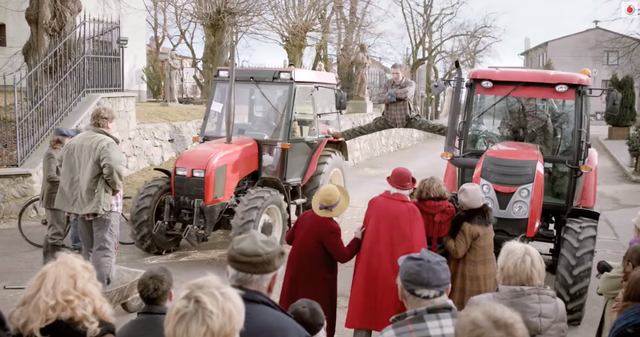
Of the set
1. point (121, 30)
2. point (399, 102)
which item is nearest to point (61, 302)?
point (399, 102)

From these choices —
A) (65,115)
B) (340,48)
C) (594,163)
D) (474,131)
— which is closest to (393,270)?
(474,131)

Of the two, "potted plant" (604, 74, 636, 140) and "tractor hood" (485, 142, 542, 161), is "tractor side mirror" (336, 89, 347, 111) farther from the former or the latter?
"potted plant" (604, 74, 636, 140)

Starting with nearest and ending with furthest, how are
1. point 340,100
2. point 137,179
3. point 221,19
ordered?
1. point 340,100
2. point 137,179
3. point 221,19

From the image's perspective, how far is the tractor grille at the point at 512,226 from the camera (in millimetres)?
7359

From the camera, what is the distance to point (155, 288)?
12.7ft

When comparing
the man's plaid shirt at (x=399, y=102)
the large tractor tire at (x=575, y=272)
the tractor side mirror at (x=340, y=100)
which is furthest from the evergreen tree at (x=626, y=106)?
the large tractor tire at (x=575, y=272)

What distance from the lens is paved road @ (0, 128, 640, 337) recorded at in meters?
7.93

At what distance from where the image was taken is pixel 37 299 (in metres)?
3.48

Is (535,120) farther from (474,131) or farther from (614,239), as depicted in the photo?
(614,239)

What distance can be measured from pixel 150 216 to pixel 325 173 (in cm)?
288

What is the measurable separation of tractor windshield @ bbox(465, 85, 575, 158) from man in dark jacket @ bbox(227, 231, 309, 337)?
17.9 ft

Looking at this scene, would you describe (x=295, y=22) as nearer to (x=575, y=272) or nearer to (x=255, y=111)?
(x=255, y=111)

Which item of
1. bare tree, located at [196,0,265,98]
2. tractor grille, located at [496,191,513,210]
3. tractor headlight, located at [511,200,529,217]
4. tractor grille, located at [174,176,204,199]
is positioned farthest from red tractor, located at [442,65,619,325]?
bare tree, located at [196,0,265,98]

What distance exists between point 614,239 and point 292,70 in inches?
239
